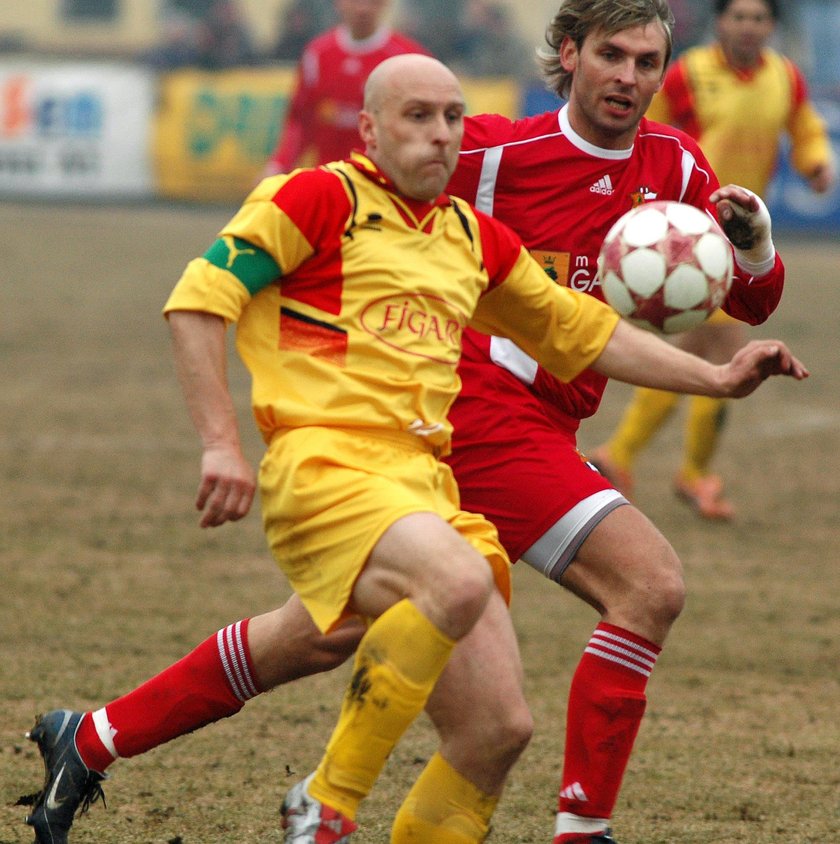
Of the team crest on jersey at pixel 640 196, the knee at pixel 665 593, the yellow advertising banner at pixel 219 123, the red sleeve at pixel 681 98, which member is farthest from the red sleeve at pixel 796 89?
the yellow advertising banner at pixel 219 123

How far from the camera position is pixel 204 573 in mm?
6688

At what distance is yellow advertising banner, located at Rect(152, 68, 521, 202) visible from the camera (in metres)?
19.9

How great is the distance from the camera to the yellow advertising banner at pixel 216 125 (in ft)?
65.4

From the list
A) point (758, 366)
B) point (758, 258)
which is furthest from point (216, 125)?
point (758, 366)

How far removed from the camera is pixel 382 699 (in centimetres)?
333

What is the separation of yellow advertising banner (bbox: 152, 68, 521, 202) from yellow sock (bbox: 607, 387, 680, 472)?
12.1 metres

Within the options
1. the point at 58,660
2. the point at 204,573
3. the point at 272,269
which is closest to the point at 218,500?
the point at 272,269

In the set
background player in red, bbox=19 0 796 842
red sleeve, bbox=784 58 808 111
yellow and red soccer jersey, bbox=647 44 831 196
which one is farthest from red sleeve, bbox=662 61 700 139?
background player in red, bbox=19 0 796 842

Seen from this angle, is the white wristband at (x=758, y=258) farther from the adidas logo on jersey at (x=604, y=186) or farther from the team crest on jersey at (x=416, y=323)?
the team crest on jersey at (x=416, y=323)

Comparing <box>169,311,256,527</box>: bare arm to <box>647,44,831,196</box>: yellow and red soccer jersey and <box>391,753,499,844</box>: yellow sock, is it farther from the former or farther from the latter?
<box>647,44,831,196</box>: yellow and red soccer jersey

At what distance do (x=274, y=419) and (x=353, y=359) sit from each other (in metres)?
0.20

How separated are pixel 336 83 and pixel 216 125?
10.3 m

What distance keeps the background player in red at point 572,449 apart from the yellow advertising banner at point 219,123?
15.6 meters

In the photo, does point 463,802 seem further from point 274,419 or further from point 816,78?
point 816,78
